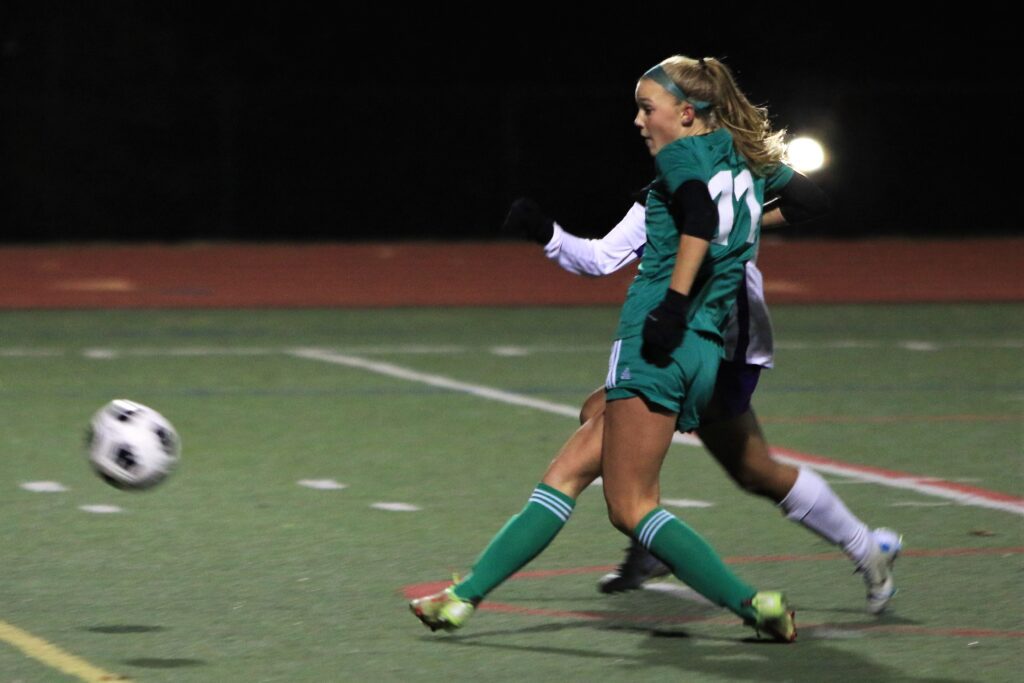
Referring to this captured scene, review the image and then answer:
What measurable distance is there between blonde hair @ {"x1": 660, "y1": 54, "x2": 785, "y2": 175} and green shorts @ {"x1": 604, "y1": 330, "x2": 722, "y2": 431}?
571 mm

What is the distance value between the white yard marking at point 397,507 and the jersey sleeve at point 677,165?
119 inches

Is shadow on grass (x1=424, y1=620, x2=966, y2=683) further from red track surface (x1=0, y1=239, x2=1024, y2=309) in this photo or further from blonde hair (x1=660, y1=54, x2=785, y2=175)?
red track surface (x1=0, y1=239, x2=1024, y2=309)

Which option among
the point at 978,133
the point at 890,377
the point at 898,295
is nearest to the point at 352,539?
the point at 890,377

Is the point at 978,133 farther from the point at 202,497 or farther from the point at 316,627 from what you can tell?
the point at 316,627

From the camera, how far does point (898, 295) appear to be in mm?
21391

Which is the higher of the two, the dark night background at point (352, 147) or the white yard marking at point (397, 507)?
the dark night background at point (352, 147)

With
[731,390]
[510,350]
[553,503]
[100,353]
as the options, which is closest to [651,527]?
[553,503]

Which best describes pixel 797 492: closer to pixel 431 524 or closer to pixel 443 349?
pixel 431 524

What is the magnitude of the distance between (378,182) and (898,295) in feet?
37.2

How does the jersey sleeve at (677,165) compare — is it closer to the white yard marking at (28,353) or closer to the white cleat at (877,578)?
the white cleat at (877,578)

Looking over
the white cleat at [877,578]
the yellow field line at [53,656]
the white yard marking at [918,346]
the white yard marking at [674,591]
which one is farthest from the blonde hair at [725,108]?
the white yard marking at [918,346]

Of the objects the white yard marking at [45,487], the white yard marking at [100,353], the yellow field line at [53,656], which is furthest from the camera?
the white yard marking at [100,353]

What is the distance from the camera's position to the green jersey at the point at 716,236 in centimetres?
596

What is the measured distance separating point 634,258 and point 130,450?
1.95 metres
